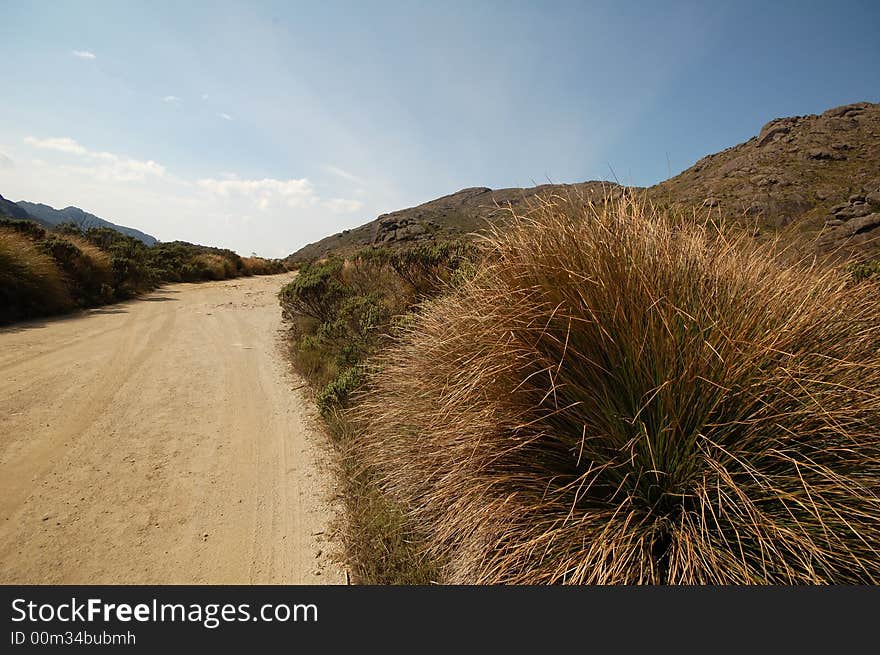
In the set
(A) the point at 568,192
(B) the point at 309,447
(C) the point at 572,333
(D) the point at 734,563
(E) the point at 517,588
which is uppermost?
(A) the point at 568,192

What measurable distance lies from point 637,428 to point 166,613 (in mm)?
2240

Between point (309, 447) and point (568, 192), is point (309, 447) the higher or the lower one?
the lower one

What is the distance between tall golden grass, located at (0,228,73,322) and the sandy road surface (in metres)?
1.41

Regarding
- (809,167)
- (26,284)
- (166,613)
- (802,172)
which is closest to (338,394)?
(166,613)

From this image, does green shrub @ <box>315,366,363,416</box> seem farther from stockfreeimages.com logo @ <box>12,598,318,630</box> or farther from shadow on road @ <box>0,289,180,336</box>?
shadow on road @ <box>0,289,180,336</box>

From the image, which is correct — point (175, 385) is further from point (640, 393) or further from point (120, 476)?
point (640, 393)

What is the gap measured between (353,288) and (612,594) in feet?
23.5

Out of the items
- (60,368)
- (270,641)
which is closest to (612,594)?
(270,641)

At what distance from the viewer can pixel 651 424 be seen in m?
1.89

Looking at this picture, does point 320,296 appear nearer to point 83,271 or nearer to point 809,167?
point 83,271

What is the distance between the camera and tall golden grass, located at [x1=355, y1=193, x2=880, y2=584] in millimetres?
1607

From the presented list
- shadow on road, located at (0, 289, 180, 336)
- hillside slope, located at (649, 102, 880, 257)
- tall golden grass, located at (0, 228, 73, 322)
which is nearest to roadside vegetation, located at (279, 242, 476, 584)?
shadow on road, located at (0, 289, 180, 336)

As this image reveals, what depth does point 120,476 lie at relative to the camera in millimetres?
3186

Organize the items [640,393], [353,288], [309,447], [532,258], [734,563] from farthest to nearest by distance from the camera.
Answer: [353,288], [309,447], [532,258], [640,393], [734,563]
